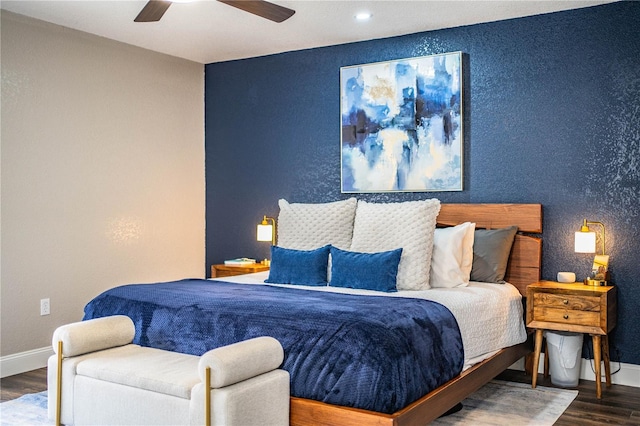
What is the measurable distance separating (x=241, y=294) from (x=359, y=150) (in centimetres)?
200

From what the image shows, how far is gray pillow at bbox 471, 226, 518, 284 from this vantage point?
453 cm

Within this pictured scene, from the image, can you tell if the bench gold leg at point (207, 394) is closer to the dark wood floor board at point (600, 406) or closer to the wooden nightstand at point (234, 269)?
the dark wood floor board at point (600, 406)

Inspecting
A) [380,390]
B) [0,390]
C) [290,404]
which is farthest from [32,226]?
[380,390]

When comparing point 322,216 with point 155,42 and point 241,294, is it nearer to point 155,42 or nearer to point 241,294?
point 241,294

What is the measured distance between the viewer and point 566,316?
4.14m

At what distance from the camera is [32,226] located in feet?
15.7

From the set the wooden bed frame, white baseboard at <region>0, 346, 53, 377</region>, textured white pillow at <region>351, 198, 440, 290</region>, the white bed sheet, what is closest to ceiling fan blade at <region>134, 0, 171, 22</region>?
the white bed sheet

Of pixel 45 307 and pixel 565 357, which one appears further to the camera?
pixel 45 307

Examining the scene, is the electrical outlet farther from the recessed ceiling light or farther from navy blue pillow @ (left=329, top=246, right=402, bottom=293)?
the recessed ceiling light

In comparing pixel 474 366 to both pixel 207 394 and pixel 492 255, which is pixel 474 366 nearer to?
pixel 492 255

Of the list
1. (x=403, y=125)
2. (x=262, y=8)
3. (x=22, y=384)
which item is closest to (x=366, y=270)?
(x=403, y=125)

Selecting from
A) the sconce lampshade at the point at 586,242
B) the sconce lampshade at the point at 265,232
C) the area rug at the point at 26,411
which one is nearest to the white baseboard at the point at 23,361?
the area rug at the point at 26,411

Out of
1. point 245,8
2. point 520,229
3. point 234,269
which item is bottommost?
point 234,269

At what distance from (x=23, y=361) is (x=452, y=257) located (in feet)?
9.92
